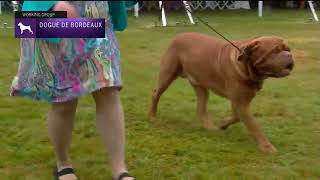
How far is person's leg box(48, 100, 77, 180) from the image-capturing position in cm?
303

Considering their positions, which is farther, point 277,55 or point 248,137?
point 248,137

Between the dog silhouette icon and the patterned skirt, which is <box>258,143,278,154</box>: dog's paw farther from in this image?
the dog silhouette icon

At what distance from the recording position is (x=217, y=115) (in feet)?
16.9

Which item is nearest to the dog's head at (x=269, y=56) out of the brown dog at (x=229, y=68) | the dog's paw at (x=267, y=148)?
the brown dog at (x=229, y=68)

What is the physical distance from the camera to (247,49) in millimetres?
3760

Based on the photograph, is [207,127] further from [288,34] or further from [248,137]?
[288,34]

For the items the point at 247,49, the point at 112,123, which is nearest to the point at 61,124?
the point at 112,123

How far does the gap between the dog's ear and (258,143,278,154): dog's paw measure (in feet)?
1.99

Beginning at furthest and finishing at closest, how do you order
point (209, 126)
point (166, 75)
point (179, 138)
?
point (166, 75) → point (209, 126) → point (179, 138)

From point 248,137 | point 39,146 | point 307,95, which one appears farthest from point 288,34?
point 39,146

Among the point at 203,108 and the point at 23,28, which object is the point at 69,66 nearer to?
the point at 23,28

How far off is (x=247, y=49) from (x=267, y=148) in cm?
69

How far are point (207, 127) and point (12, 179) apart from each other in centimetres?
176

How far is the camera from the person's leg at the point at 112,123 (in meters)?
3.00
